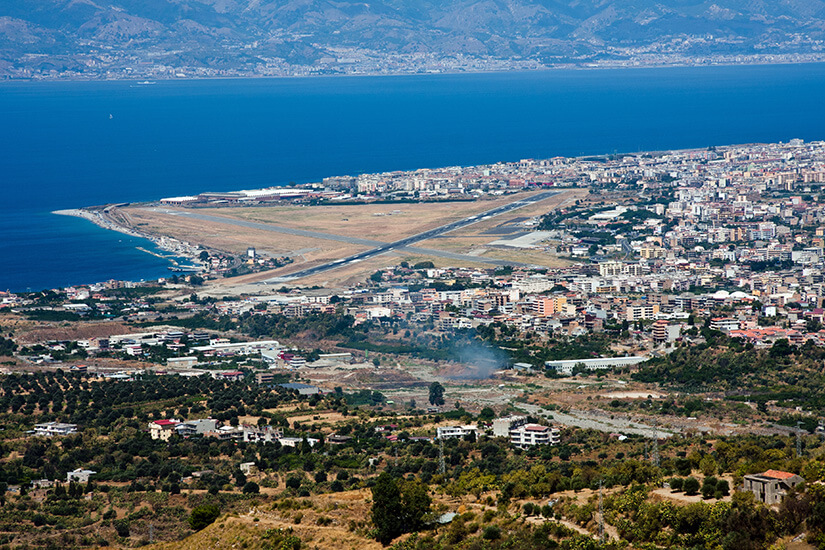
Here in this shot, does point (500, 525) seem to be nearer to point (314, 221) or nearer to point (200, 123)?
point (314, 221)

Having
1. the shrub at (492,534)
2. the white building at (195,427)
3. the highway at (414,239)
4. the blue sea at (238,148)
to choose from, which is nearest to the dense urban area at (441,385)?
the shrub at (492,534)

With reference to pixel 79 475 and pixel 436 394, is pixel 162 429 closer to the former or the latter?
pixel 79 475

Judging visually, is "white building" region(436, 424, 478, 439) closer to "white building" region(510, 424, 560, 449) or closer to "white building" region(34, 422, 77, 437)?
"white building" region(510, 424, 560, 449)

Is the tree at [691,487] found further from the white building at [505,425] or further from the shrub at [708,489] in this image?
the white building at [505,425]

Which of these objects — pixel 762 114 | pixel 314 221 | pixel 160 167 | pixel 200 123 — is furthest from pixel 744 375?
pixel 200 123

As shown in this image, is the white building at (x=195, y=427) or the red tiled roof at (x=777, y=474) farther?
the white building at (x=195, y=427)

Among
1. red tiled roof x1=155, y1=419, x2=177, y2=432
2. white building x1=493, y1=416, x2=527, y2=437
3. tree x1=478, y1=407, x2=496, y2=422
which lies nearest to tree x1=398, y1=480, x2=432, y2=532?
white building x1=493, y1=416, x2=527, y2=437
